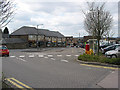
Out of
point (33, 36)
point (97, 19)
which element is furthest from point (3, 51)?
point (33, 36)

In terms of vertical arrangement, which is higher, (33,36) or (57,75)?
(33,36)

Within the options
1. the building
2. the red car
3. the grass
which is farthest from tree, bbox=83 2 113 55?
the building

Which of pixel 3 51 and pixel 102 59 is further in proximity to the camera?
pixel 3 51

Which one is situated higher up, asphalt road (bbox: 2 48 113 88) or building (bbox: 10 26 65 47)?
building (bbox: 10 26 65 47)

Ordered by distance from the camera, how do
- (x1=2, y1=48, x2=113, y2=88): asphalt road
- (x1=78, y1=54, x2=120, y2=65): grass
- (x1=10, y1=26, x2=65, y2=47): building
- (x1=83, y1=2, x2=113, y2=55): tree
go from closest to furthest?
(x1=2, y1=48, x2=113, y2=88): asphalt road
(x1=78, y1=54, x2=120, y2=65): grass
(x1=83, y1=2, x2=113, y2=55): tree
(x1=10, y1=26, x2=65, y2=47): building

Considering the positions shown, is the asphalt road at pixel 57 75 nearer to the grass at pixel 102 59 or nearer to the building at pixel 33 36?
the grass at pixel 102 59

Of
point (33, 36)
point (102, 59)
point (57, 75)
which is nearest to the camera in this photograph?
point (57, 75)

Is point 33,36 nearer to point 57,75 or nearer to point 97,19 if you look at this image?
point 97,19

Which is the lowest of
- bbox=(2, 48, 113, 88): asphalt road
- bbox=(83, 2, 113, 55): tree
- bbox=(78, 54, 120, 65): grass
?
bbox=(2, 48, 113, 88): asphalt road

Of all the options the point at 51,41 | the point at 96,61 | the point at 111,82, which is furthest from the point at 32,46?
the point at 111,82

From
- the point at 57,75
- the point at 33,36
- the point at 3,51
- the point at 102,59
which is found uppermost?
the point at 33,36

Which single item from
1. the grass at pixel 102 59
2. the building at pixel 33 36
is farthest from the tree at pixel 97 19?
the building at pixel 33 36

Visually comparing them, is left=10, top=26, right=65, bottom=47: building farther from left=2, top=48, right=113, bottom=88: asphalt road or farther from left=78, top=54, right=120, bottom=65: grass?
left=2, top=48, right=113, bottom=88: asphalt road

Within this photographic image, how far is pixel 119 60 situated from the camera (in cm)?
1036
